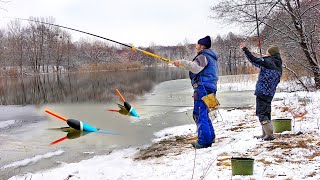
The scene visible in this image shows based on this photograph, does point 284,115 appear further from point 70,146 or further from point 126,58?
point 126,58

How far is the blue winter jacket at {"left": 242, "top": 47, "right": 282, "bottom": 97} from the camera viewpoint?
513cm

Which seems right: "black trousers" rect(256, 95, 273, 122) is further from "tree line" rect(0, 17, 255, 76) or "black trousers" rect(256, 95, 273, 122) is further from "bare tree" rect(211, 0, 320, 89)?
"tree line" rect(0, 17, 255, 76)

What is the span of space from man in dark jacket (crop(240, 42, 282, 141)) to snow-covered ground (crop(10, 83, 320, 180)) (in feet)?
0.93

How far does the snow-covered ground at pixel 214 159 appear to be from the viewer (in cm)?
384

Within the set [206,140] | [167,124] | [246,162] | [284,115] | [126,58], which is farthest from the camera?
[126,58]

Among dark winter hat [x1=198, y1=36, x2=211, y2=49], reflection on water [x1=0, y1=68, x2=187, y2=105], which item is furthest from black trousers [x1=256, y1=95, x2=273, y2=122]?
reflection on water [x1=0, y1=68, x2=187, y2=105]

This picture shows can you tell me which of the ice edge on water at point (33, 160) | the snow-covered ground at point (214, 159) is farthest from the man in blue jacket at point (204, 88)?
the ice edge on water at point (33, 160)

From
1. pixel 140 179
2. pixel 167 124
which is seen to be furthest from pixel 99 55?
pixel 140 179

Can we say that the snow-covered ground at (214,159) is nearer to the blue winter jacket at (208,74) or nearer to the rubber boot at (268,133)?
the rubber boot at (268,133)

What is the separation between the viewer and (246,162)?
360 centimetres

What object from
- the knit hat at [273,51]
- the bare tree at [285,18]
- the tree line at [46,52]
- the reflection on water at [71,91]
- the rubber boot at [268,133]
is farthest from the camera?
the tree line at [46,52]

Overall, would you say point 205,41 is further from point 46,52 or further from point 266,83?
point 46,52

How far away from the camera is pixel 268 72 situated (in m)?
5.19

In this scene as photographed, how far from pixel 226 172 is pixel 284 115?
170 inches
